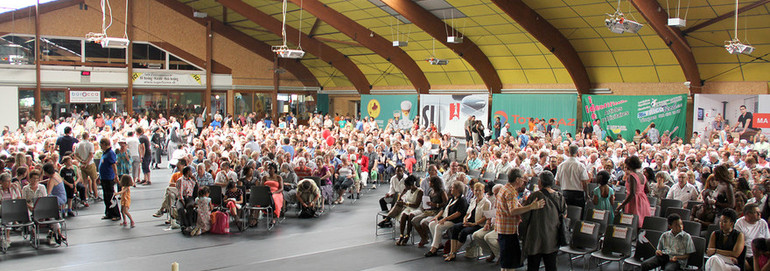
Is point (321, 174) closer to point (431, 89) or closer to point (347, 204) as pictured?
point (347, 204)

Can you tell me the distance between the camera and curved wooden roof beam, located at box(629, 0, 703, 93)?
13.8 m

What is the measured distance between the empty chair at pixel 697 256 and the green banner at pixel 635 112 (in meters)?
12.7

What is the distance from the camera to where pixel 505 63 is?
20672 millimetres

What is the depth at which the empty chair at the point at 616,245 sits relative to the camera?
20.7ft

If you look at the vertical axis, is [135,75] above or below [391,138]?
above

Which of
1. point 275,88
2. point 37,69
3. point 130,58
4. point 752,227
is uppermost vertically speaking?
point 130,58

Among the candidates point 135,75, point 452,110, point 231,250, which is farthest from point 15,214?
point 135,75

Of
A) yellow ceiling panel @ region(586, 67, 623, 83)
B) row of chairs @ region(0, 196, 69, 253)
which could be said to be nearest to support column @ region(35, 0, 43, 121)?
row of chairs @ region(0, 196, 69, 253)

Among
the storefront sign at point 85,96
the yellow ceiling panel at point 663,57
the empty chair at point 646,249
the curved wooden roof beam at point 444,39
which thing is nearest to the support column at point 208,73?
the storefront sign at point 85,96

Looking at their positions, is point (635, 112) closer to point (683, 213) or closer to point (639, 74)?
point (639, 74)

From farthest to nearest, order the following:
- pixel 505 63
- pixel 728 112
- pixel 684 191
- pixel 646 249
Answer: pixel 505 63 → pixel 728 112 → pixel 684 191 → pixel 646 249

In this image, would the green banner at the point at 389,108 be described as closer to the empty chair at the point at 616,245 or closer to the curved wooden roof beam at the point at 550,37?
the curved wooden roof beam at the point at 550,37

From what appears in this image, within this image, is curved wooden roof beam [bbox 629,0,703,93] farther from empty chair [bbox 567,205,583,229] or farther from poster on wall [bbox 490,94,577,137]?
empty chair [bbox 567,205,583,229]

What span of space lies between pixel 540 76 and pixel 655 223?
14.3 metres
